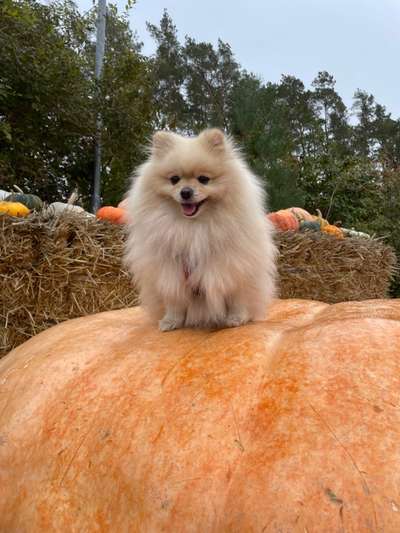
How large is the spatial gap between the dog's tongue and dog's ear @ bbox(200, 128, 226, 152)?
0.86 feet

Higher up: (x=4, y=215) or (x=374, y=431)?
(x=4, y=215)

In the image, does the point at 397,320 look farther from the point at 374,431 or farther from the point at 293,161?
the point at 293,161

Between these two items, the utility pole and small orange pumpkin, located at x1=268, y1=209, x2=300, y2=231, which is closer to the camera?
small orange pumpkin, located at x1=268, y1=209, x2=300, y2=231

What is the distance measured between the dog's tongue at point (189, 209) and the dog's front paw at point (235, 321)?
1.41 ft

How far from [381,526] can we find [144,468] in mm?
544

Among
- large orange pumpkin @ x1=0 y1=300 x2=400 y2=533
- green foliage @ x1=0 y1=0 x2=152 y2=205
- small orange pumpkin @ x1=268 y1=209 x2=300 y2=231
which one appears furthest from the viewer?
green foliage @ x1=0 y1=0 x2=152 y2=205

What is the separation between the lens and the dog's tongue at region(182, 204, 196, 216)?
6.22ft

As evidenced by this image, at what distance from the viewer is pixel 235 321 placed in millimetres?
1941

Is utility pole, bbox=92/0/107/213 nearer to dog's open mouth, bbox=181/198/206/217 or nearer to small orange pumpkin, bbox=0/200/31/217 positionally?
small orange pumpkin, bbox=0/200/31/217

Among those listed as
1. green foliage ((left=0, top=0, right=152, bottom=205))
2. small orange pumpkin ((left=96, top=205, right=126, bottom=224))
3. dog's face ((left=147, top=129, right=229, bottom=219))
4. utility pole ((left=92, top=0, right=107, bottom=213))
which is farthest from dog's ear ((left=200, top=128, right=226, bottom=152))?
utility pole ((left=92, top=0, right=107, bottom=213))

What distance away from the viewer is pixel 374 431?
3.59ft

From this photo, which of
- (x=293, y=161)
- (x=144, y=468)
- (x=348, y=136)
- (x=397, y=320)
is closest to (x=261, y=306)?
(x=397, y=320)

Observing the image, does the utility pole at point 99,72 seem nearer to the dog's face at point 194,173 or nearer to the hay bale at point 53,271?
the hay bale at point 53,271

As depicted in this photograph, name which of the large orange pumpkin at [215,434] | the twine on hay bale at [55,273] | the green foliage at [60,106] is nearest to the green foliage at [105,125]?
the green foliage at [60,106]
